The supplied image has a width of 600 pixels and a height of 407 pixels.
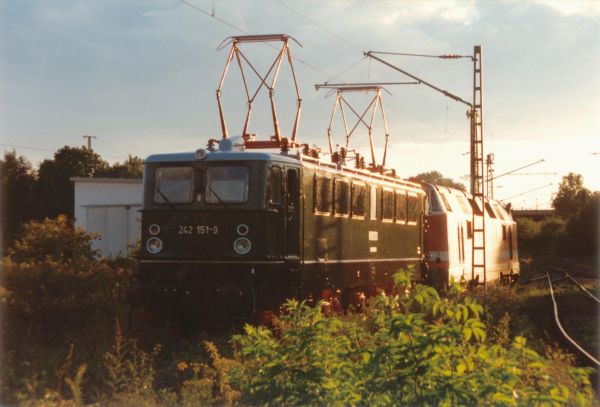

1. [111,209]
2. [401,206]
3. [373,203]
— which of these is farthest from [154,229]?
[111,209]

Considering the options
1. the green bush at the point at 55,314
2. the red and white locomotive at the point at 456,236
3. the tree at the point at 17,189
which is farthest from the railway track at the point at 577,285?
the tree at the point at 17,189

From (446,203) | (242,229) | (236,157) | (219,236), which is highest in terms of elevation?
(236,157)

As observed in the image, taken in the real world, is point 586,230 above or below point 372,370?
above

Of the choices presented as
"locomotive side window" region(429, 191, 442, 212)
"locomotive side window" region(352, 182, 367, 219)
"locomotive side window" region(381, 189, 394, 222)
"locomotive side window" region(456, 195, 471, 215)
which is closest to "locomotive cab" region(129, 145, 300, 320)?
"locomotive side window" region(352, 182, 367, 219)

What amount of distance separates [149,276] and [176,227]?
3.02 feet

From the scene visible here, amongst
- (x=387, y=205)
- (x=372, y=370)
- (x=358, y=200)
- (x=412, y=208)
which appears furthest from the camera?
(x=412, y=208)

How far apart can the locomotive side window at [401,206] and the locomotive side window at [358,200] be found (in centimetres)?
265

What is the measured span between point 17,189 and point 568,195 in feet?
279

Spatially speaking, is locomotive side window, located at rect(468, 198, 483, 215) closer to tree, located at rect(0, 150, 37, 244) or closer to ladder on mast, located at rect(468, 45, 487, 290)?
ladder on mast, located at rect(468, 45, 487, 290)

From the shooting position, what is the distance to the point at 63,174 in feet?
236

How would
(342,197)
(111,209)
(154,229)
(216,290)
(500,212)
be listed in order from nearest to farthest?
(216,290) → (154,229) → (342,197) → (500,212) → (111,209)

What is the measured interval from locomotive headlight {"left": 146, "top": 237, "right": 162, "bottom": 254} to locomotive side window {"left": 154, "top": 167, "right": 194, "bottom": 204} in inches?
25.3

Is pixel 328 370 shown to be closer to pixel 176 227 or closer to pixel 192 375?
pixel 192 375

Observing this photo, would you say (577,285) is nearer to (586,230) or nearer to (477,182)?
(477,182)
